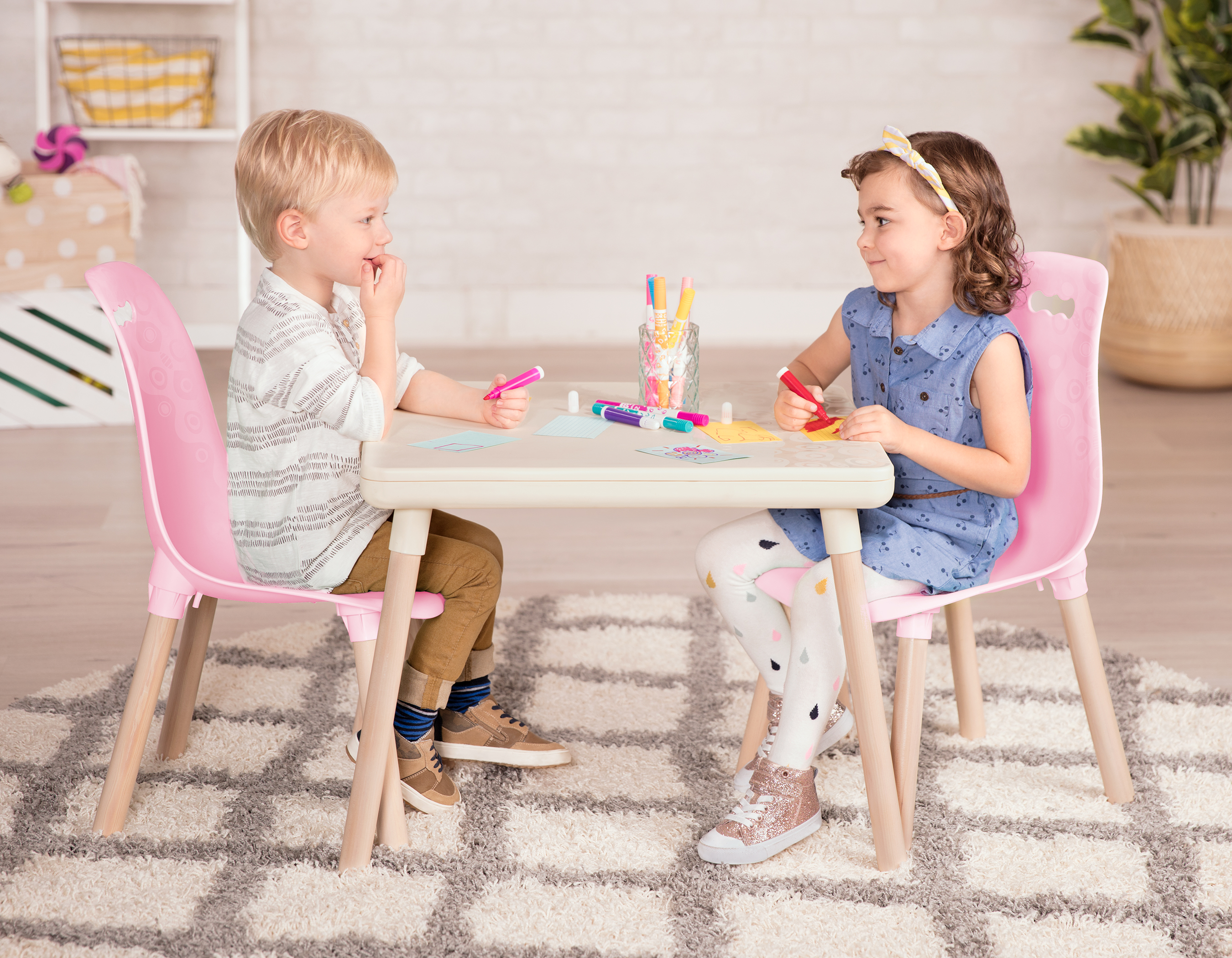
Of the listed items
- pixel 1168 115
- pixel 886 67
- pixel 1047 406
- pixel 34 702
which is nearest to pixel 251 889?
pixel 34 702

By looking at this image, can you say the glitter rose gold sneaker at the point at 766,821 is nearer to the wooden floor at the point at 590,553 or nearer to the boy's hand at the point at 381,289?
the boy's hand at the point at 381,289

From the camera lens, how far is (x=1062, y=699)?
1888mm

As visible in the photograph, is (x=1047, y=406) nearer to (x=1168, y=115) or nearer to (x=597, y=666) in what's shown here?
(x=597, y=666)

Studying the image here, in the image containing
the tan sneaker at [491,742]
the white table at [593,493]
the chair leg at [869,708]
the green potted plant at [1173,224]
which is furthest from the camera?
the green potted plant at [1173,224]

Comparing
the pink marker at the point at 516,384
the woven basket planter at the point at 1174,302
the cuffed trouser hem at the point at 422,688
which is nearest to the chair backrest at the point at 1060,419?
the pink marker at the point at 516,384

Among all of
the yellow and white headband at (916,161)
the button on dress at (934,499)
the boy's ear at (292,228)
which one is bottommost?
the button on dress at (934,499)

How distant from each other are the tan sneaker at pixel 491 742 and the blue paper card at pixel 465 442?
469mm

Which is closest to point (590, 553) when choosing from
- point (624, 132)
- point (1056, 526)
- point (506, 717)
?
point (506, 717)

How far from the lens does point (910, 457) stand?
141 centimetres

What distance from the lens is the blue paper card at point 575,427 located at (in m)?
1.40

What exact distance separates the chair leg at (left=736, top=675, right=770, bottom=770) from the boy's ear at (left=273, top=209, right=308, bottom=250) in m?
0.79

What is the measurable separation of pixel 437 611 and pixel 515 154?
312 centimetres

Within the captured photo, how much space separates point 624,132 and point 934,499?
307 centimetres

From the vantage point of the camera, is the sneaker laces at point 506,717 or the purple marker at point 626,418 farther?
the sneaker laces at point 506,717
